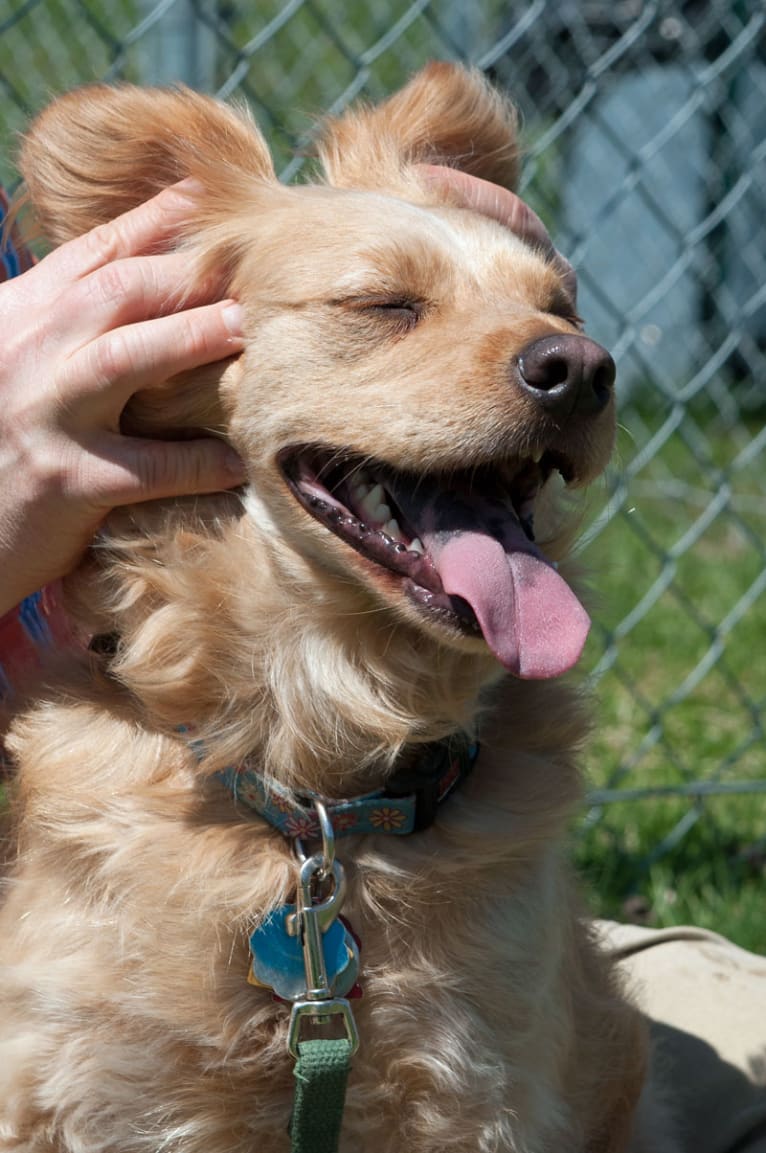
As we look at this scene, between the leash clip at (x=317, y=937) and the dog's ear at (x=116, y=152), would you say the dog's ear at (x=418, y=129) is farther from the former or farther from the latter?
the leash clip at (x=317, y=937)

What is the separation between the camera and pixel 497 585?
175 cm

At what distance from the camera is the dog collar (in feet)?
6.20

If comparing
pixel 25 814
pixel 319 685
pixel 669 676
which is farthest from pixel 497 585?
pixel 669 676

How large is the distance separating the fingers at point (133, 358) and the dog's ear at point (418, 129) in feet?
1.65

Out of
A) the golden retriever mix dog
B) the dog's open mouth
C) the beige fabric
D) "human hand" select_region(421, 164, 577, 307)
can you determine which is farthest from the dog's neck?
the beige fabric

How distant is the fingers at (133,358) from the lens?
1.81 meters

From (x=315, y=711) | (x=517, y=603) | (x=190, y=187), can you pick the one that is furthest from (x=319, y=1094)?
(x=190, y=187)

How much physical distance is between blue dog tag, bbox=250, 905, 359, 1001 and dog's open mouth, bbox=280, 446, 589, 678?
422mm

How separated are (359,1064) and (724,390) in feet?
20.2

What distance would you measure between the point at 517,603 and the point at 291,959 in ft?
1.77

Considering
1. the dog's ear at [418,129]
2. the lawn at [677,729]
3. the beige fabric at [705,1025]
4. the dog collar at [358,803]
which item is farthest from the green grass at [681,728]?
the dog's ear at [418,129]

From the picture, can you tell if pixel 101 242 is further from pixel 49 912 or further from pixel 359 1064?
pixel 359 1064

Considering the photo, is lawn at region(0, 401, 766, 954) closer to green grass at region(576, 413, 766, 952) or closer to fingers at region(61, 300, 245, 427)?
green grass at region(576, 413, 766, 952)

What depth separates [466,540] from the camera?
5.90 ft
